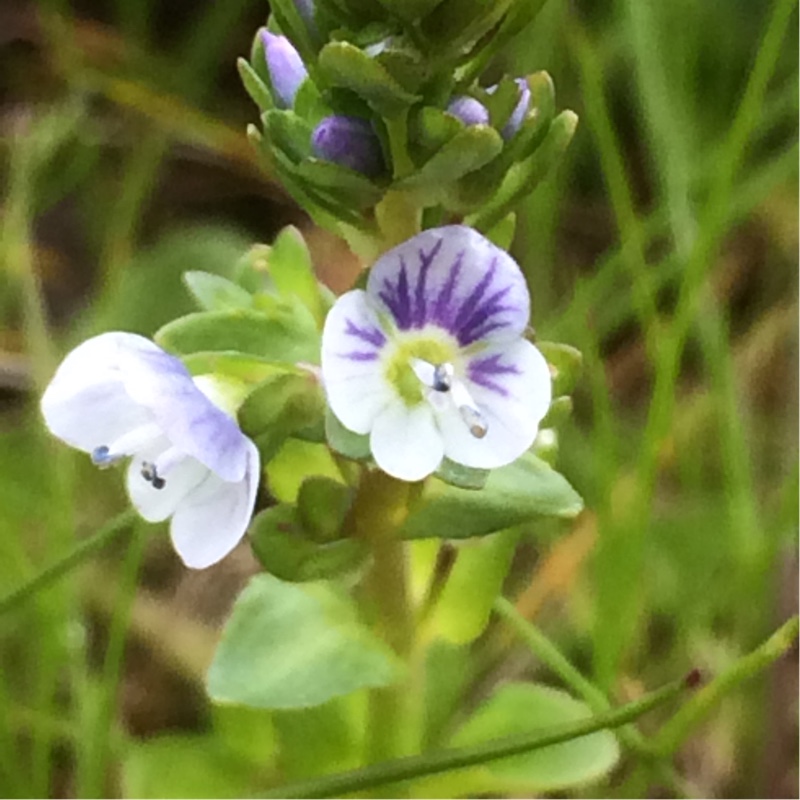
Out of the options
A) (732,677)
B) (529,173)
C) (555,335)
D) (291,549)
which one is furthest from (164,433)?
(555,335)

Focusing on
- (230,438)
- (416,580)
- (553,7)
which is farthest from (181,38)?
(230,438)

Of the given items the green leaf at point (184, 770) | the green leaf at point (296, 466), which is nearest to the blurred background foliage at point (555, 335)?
the green leaf at point (184, 770)

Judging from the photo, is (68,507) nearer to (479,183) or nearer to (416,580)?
(416,580)

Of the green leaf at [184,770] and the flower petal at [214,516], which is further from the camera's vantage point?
the green leaf at [184,770]

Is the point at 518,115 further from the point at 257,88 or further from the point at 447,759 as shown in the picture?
the point at 447,759

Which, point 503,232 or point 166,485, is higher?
point 503,232

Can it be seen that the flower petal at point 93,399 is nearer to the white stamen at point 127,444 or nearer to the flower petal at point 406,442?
the white stamen at point 127,444
